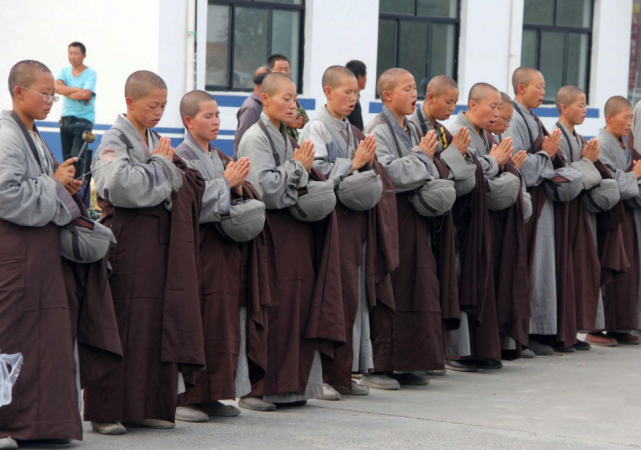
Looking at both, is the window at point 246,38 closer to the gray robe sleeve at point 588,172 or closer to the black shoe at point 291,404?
the gray robe sleeve at point 588,172

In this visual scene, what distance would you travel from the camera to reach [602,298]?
8.62m

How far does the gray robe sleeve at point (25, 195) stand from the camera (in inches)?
181

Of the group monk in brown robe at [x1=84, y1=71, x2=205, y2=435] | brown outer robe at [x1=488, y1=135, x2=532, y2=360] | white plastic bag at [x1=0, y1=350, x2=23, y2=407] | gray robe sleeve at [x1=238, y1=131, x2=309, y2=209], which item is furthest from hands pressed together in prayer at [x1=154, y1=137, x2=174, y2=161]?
brown outer robe at [x1=488, y1=135, x2=532, y2=360]

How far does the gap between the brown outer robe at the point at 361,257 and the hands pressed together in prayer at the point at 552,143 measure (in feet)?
5.99

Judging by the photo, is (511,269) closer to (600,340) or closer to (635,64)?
(600,340)

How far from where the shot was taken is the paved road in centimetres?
509

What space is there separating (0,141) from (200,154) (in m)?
1.17

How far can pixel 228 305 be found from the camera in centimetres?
554

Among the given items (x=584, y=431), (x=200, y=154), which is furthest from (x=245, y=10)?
(x=584, y=431)

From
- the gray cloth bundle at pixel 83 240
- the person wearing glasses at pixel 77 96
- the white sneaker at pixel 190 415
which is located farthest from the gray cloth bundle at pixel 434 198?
the person wearing glasses at pixel 77 96

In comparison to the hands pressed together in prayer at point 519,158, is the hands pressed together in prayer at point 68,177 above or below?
below

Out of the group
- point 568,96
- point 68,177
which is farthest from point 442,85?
point 68,177

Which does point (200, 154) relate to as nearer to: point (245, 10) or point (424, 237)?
point (424, 237)

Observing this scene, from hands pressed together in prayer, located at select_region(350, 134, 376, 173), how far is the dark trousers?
5845 mm
